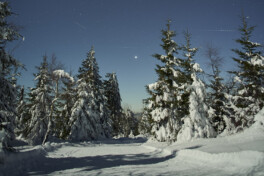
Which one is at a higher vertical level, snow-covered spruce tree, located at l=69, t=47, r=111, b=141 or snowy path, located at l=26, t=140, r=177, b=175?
snow-covered spruce tree, located at l=69, t=47, r=111, b=141

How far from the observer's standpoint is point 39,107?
76.6 feet

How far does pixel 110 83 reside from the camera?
118 ft

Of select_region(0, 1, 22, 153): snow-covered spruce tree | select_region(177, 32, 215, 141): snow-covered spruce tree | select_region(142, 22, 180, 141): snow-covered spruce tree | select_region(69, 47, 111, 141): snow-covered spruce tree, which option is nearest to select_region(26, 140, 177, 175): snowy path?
select_region(0, 1, 22, 153): snow-covered spruce tree

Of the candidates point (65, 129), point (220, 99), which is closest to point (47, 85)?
point (65, 129)

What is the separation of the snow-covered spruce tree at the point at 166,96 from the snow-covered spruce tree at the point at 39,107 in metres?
13.9

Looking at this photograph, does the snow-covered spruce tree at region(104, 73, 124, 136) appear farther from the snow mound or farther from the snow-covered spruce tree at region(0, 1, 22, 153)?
the snow mound

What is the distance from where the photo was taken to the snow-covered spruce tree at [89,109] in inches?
916

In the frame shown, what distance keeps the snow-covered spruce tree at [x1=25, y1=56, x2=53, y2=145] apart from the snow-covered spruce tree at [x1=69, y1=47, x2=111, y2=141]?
3.86 m

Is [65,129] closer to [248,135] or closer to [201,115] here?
[201,115]

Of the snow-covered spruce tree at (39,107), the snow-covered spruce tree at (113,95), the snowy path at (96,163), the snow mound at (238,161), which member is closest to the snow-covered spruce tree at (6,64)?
the snowy path at (96,163)

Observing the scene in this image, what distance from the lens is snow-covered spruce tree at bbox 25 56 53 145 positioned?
22.4 m

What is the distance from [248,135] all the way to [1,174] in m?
14.8

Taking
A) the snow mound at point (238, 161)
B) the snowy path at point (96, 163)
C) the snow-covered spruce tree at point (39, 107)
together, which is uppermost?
the snow-covered spruce tree at point (39, 107)

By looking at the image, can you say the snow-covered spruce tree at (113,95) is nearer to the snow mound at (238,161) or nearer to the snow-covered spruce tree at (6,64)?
the snow-covered spruce tree at (6,64)
